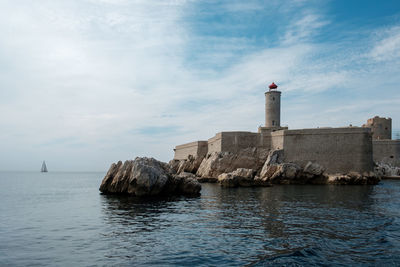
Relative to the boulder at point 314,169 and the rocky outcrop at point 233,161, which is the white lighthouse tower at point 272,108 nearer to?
the rocky outcrop at point 233,161

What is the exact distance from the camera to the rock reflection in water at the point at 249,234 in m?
8.06

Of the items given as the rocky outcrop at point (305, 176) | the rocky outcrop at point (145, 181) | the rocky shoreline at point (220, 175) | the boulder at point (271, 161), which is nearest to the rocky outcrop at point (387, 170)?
the rocky shoreline at point (220, 175)

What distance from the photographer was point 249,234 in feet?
33.9

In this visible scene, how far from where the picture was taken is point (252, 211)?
15.1 metres

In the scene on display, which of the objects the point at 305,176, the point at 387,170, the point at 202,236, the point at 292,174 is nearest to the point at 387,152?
the point at 387,170

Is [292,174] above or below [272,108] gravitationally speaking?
below

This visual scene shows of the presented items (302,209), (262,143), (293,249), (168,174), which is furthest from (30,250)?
(262,143)

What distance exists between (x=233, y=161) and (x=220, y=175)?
533 cm

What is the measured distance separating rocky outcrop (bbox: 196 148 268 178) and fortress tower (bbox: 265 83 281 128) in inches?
279

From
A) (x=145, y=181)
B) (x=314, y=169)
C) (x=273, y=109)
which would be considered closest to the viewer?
(x=145, y=181)

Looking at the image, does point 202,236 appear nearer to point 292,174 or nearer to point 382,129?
point 292,174

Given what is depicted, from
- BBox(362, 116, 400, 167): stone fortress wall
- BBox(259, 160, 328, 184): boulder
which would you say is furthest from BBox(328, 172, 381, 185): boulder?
BBox(362, 116, 400, 167): stone fortress wall

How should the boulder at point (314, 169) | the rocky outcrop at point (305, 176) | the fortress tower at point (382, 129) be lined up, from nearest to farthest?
the rocky outcrop at point (305, 176)
the boulder at point (314, 169)
the fortress tower at point (382, 129)

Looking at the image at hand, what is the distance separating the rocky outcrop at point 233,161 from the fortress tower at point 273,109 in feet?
23.3
